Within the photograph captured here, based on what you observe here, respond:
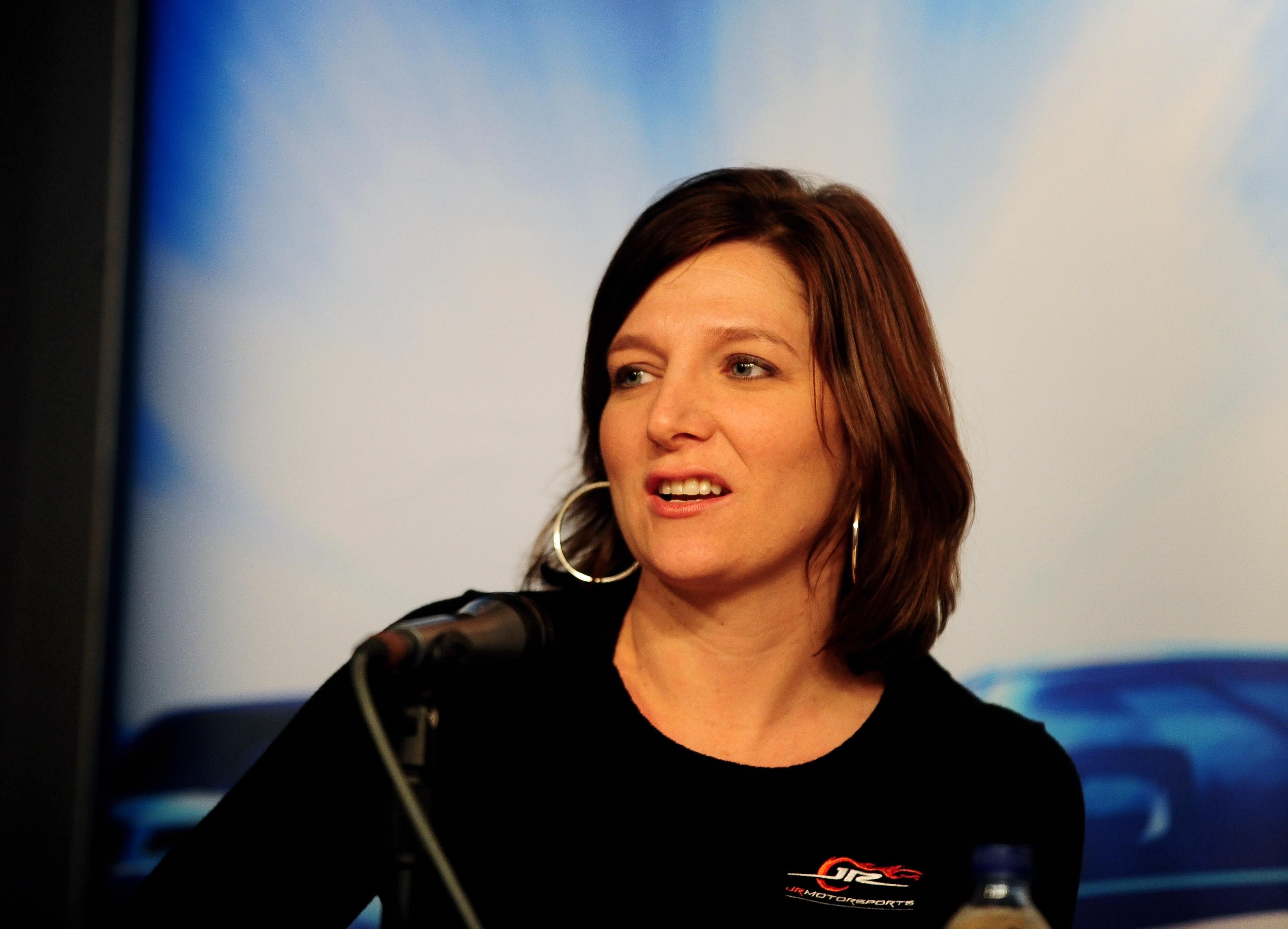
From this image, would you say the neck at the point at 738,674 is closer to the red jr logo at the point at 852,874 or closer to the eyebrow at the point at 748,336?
the red jr logo at the point at 852,874

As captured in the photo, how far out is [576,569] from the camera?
6.24 feet

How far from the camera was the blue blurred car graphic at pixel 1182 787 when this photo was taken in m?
2.45

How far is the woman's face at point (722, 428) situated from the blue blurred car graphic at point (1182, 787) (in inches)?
43.7

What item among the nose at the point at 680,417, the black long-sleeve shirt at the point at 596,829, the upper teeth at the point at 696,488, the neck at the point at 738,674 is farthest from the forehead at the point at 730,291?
the black long-sleeve shirt at the point at 596,829

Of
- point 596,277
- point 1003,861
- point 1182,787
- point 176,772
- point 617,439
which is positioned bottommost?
point 176,772

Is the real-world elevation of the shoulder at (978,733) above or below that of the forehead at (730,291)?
below

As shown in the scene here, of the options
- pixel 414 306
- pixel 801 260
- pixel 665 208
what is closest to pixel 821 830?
pixel 801 260

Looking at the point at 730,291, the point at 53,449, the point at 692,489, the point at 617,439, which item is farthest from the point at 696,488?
the point at 53,449

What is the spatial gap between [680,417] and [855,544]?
382 millimetres

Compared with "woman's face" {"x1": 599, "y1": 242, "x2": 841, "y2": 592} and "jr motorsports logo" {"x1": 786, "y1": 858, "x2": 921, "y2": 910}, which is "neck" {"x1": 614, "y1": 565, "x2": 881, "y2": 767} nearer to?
"woman's face" {"x1": 599, "y1": 242, "x2": 841, "y2": 592}

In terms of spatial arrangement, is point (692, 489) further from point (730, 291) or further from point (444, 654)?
point (444, 654)

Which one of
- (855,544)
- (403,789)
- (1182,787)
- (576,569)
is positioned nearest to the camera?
Result: (403,789)

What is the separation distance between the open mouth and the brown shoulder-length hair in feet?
0.67

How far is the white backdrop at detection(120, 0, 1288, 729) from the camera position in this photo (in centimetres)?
249
